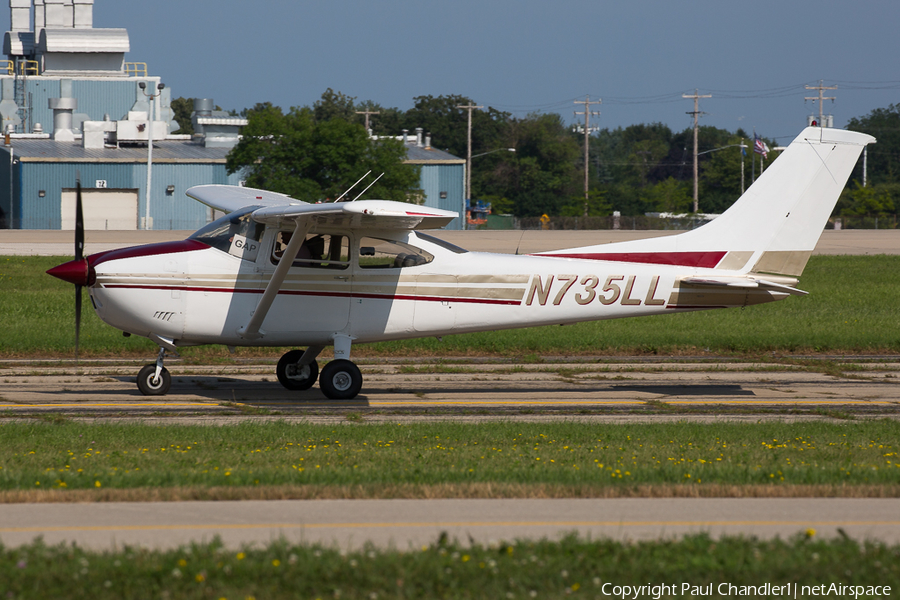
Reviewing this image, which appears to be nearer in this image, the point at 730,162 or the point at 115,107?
the point at 115,107

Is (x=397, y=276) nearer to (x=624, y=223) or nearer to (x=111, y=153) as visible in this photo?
(x=111, y=153)

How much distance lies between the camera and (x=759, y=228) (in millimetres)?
14203

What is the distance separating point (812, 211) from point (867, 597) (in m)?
10.1

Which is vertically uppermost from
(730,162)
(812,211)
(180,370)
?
(730,162)

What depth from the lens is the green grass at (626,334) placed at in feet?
60.0

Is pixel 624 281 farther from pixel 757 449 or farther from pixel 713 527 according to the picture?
pixel 713 527

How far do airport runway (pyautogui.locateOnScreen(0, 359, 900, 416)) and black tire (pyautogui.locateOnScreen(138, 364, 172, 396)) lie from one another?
0.44ft

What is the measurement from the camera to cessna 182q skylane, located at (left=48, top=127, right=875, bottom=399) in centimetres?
1268

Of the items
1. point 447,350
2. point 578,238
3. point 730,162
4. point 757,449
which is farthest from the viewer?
point 730,162

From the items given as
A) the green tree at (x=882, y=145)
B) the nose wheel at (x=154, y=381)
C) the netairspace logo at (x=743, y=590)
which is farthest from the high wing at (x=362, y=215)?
the green tree at (x=882, y=145)

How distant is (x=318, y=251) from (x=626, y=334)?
9.16 metres

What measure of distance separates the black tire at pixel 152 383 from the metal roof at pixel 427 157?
5822 centimetres

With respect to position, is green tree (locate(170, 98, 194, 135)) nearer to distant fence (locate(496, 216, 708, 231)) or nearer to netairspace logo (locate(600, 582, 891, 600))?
distant fence (locate(496, 216, 708, 231))

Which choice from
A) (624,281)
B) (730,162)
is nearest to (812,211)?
(624,281)
